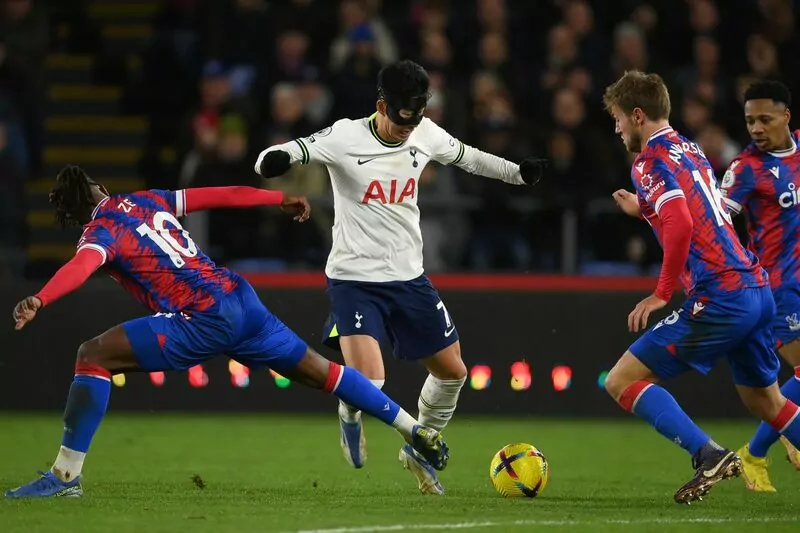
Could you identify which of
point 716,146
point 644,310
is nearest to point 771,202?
point 644,310

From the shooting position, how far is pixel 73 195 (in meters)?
8.34

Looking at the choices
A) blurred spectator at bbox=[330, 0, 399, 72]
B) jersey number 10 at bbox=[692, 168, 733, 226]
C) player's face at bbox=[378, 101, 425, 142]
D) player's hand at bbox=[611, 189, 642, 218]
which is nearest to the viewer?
jersey number 10 at bbox=[692, 168, 733, 226]

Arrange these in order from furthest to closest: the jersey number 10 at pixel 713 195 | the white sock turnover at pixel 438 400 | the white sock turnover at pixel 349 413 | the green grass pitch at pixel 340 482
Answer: the white sock turnover at pixel 438 400 < the white sock turnover at pixel 349 413 < the jersey number 10 at pixel 713 195 < the green grass pitch at pixel 340 482

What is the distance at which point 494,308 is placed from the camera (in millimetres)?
14008

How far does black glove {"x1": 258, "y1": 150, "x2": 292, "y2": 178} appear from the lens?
8711 millimetres

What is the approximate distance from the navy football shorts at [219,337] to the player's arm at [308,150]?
753 mm

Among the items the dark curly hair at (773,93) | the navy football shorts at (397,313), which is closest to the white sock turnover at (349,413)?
the navy football shorts at (397,313)

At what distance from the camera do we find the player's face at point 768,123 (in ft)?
29.7

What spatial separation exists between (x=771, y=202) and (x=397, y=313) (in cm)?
236

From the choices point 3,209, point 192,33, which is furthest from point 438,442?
point 192,33

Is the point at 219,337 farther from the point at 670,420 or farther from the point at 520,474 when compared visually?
the point at 670,420

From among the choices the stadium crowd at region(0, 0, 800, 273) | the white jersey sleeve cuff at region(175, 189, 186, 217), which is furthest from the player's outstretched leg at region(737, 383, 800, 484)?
the stadium crowd at region(0, 0, 800, 273)

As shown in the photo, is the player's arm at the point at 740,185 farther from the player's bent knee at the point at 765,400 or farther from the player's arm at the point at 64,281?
the player's arm at the point at 64,281

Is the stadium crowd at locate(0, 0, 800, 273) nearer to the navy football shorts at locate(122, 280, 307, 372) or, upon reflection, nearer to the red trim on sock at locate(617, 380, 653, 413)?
the navy football shorts at locate(122, 280, 307, 372)
